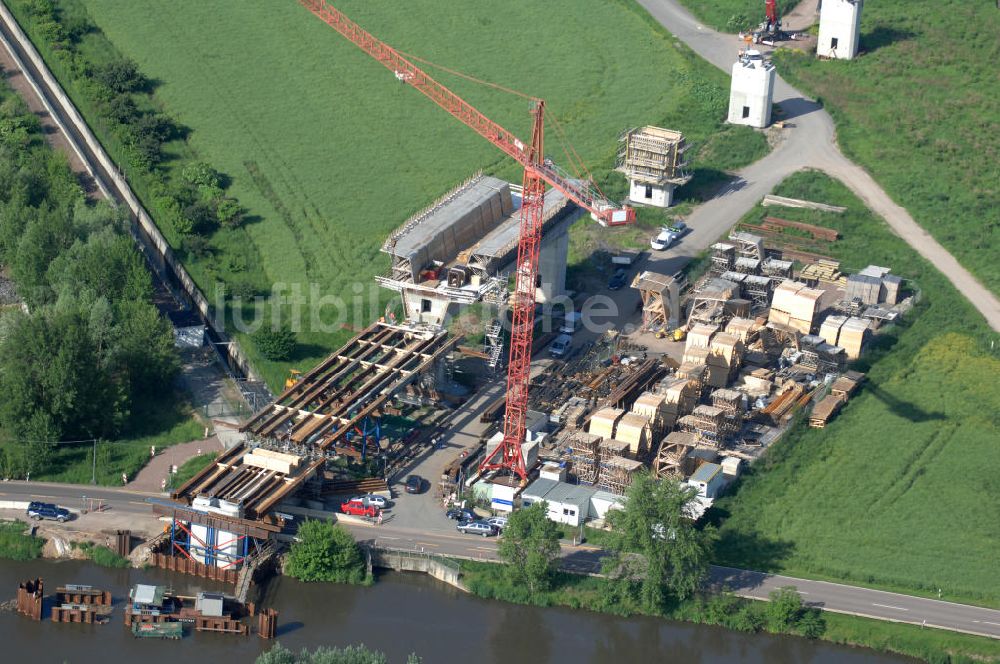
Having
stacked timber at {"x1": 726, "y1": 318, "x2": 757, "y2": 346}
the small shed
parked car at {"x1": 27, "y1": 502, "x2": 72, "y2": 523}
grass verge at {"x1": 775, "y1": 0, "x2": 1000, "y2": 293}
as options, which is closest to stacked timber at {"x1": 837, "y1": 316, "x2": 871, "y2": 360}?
stacked timber at {"x1": 726, "y1": 318, "x2": 757, "y2": 346}

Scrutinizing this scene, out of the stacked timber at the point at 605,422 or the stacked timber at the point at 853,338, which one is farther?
the stacked timber at the point at 853,338

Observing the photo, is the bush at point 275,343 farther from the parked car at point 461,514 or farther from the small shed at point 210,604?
the small shed at point 210,604

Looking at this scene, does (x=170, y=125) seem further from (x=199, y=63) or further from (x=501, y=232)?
(x=501, y=232)

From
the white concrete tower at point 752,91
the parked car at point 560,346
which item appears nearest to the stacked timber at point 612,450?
the parked car at point 560,346

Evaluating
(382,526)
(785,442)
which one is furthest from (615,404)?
(382,526)

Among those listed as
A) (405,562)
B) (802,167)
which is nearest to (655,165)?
(802,167)

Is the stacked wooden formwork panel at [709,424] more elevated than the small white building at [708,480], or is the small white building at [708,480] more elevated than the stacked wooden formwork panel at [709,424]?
the stacked wooden formwork panel at [709,424]
